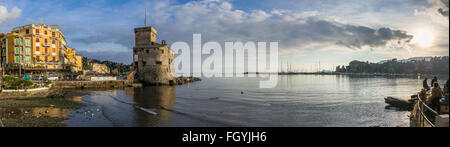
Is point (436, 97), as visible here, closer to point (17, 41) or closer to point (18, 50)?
point (18, 50)

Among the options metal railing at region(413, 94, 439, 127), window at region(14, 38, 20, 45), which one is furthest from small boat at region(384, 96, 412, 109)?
window at region(14, 38, 20, 45)

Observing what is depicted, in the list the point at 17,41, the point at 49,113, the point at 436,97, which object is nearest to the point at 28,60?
the point at 17,41

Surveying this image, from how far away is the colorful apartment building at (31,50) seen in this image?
2269 inches

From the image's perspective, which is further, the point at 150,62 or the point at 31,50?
the point at 150,62

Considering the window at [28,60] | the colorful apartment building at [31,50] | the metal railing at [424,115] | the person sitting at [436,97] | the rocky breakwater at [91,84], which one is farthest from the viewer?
the window at [28,60]

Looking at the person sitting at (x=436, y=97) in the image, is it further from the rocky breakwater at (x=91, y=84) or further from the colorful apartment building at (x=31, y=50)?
the colorful apartment building at (x=31, y=50)

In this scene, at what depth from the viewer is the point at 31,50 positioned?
196 feet

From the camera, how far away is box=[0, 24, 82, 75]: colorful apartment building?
5762cm

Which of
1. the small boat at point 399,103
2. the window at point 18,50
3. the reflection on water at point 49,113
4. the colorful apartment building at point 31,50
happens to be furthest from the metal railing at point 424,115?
the window at point 18,50
